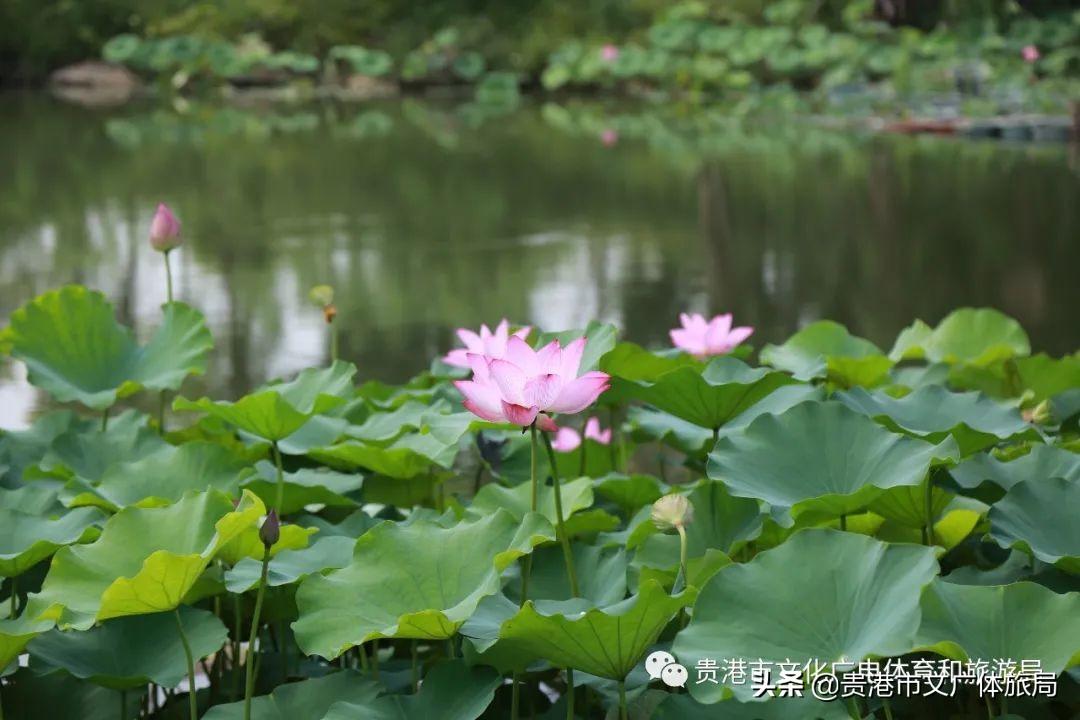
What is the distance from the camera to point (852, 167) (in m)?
6.44

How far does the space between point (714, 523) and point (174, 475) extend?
0.46 metres

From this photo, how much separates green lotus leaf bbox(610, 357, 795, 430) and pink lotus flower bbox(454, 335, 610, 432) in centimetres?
20

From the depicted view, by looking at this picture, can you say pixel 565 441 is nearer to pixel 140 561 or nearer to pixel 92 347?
pixel 92 347

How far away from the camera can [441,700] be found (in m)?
0.91

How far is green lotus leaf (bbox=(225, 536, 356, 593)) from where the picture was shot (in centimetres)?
101

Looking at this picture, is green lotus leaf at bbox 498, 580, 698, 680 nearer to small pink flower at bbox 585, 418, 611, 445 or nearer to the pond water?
small pink flower at bbox 585, 418, 611, 445

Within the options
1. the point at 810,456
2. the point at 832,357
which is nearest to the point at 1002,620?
the point at 810,456

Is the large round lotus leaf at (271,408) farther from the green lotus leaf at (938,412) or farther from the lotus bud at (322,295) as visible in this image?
the green lotus leaf at (938,412)

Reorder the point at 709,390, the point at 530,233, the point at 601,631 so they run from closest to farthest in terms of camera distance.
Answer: the point at 601,631, the point at 709,390, the point at 530,233

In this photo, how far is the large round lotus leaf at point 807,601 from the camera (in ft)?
2.73

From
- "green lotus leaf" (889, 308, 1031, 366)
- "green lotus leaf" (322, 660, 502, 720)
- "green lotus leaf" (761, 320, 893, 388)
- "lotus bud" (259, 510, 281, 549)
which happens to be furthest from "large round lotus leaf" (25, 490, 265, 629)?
"green lotus leaf" (889, 308, 1031, 366)

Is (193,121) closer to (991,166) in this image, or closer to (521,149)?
(521,149)

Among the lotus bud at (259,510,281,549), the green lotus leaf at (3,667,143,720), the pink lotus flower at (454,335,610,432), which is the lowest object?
the green lotus leaf at (3,667,143,720)

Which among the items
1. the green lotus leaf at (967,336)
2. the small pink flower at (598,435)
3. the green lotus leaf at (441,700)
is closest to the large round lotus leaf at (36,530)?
the green lotus leaf at (441,700)
